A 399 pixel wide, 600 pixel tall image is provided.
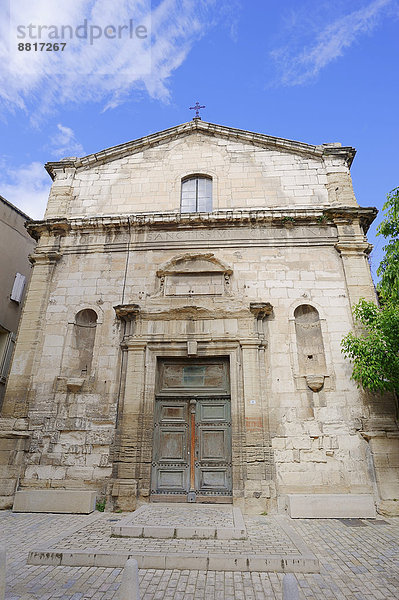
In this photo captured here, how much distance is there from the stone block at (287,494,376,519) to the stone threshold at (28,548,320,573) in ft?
8.69

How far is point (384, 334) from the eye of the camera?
704 cm

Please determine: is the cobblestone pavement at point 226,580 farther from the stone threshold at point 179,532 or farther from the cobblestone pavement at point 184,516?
the cobblestone pavement at point 184,516

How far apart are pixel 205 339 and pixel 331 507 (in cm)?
403

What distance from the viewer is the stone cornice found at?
952cm

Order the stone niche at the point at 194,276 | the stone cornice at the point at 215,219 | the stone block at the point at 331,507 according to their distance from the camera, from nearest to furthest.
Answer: the stone block at the point at 331,507 < the stone niche at the point at 194,276 < the stone cornice at the point at 215,219

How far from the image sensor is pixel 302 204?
10.0m

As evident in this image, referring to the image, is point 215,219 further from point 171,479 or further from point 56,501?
point 56,501

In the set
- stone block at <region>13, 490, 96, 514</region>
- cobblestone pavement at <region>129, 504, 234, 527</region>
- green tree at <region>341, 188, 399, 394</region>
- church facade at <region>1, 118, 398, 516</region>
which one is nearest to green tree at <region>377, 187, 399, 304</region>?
green tree at <region>341, 188, 399, 394</region>

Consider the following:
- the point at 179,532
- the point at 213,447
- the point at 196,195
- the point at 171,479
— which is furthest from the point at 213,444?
the point at 196,195

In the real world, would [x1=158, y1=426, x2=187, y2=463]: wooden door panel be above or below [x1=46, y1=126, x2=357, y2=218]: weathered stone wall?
below

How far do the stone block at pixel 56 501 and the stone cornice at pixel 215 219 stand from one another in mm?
6327

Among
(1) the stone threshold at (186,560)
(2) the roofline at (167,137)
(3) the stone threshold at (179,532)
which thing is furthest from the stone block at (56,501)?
(2) the roofline at (167,137)

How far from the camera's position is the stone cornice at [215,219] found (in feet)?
31.2

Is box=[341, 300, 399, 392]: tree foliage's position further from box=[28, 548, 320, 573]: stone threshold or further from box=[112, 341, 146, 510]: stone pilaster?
box=[112, 341, 146, 510]: stone pilaster
